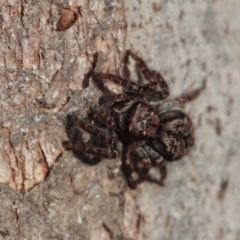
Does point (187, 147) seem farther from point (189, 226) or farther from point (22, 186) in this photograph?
point (22, 186)

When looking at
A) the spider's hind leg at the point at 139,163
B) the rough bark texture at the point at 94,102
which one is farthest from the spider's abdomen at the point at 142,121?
the rough bark texture at the point at 94,102

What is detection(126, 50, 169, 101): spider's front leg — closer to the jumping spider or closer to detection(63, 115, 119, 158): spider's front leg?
the jumping spider

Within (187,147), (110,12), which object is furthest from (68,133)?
(187,147)

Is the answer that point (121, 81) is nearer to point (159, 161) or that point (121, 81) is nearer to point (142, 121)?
point (142, 121)

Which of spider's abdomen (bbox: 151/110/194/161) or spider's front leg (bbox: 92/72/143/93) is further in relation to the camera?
spider's abdomen (bbox: 151/110/194/161)

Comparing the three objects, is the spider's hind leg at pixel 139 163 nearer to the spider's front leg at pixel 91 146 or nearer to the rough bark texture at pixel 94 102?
the rough bark texture at pixel 94 102

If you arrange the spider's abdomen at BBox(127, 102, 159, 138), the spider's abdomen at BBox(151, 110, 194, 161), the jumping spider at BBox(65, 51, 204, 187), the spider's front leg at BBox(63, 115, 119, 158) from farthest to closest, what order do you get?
1. the spider's abdomen at BBox(151, 110, 194, 161)
2. the spider's abdomen at BBox(127, 102, 159, 138)
3. the jumping spider at BBox(65, 51, 204, 187)
4. the spider's front leg at BBox(63, 115, 119, 158)

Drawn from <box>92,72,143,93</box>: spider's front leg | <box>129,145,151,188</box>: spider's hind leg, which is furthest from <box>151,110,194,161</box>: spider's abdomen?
<box>92,72,143,93</box>: spider's front leg

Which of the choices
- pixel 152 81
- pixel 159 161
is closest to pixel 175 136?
pixel 159 161
